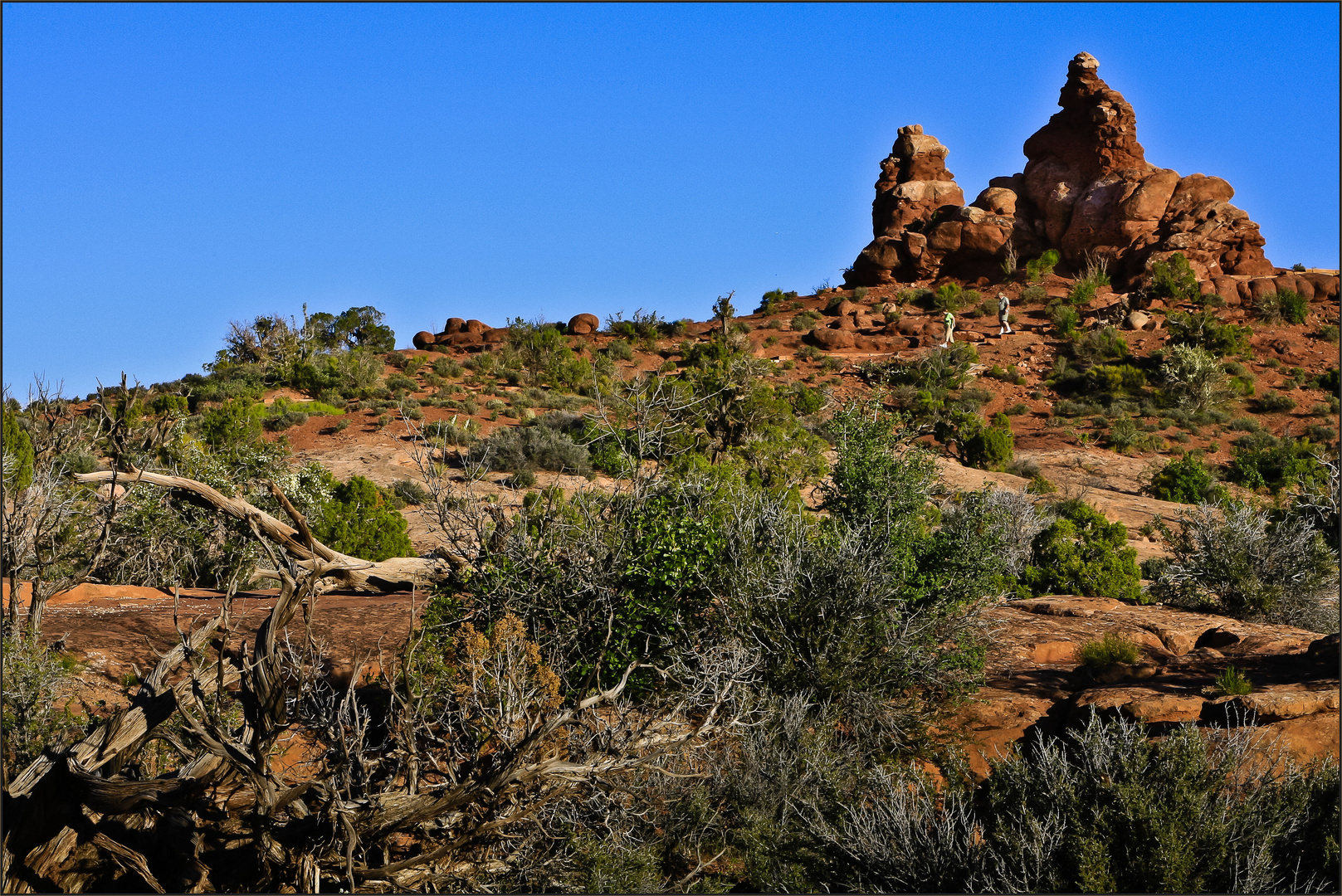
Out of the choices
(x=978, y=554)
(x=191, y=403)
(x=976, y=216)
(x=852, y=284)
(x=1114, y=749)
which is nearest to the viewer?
(x=1114, y=749)

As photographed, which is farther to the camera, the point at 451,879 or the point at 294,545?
the point at 294,545

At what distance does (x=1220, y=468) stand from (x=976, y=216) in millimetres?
22386

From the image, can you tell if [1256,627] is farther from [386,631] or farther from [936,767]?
[386,631]

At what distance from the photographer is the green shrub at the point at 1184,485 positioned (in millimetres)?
22312

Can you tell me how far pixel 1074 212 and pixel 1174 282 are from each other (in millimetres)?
7221

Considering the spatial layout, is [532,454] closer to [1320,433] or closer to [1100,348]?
[1320,433]

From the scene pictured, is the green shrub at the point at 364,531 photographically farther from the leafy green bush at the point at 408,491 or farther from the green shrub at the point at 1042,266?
the green shrub at the point at 1042,266

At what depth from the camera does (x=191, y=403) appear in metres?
28.6

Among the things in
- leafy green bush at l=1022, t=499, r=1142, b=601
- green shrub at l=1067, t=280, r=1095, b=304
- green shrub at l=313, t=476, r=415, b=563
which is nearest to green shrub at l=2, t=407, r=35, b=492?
green shrub at l=313, t=476, r=415, b=563

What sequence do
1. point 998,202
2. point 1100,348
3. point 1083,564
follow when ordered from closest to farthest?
1. point 1083,564
2. point 1100,348
3. point 998,202

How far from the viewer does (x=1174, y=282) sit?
39.3 meters

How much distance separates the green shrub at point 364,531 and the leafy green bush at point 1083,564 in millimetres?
8592

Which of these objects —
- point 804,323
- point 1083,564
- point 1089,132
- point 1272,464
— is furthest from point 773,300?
point 1083,564

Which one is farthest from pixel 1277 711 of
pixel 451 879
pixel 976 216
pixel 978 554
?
pixel 976 216
